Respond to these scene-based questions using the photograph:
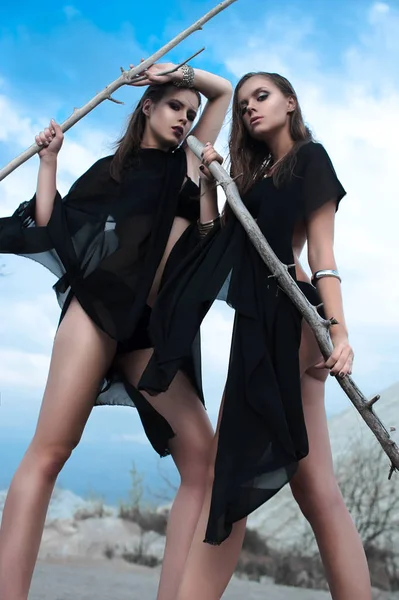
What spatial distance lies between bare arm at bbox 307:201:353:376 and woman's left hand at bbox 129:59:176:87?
2.65 feet

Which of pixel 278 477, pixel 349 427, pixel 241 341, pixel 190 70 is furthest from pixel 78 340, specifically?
pixel 349 427

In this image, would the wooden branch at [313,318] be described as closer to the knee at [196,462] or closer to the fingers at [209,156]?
the fingers at [209,156]

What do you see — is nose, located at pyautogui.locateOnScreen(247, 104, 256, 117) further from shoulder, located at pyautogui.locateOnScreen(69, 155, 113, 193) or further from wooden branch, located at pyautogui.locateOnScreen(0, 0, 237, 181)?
shoulder, located at pyautogui.locateOnScreen(69, 155, 113, 193)

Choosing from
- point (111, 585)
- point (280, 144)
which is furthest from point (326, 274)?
point (111, 585)

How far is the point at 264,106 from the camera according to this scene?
2.84 metres

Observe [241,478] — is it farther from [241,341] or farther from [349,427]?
[349,427]

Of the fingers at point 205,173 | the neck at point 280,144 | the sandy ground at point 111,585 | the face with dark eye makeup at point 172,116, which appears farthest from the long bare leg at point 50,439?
the sandy ground at point 111,585

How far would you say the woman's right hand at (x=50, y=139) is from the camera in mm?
3004

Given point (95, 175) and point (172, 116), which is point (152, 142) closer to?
point (172, 116)

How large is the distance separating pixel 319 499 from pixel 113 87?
1585mm

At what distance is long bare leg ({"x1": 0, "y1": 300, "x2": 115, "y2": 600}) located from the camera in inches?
110

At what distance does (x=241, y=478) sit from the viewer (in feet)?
8.11

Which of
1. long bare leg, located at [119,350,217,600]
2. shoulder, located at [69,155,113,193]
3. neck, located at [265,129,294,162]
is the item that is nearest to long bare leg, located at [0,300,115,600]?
long bare leg, located at [119,350,217,600]

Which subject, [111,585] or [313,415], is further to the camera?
[111,585]
